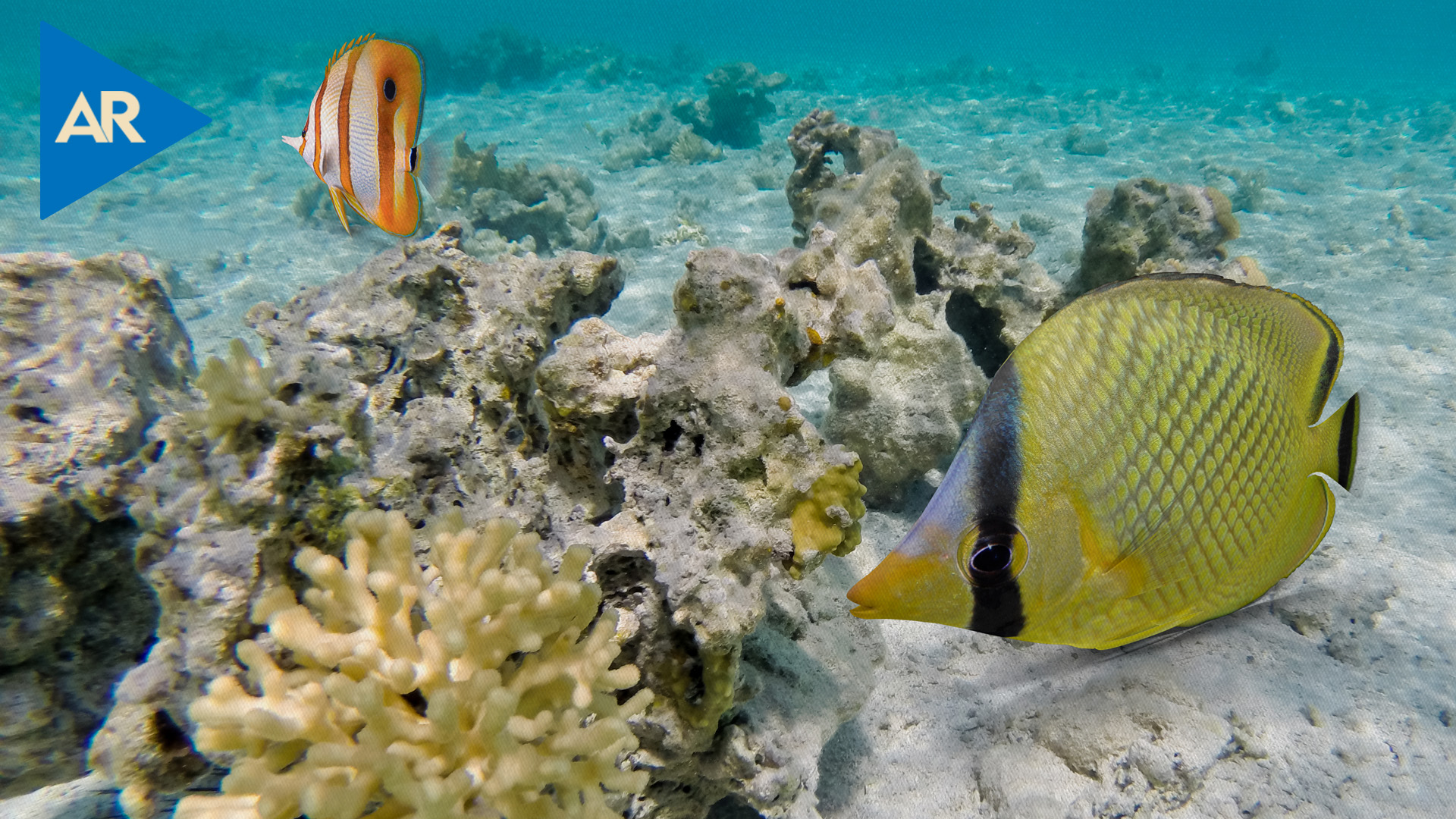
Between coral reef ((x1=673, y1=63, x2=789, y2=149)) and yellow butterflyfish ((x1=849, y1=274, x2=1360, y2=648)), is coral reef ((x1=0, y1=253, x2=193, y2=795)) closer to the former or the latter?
yellow butterflyfish ((x1=849, y1=274, x2=1360, y2=648))

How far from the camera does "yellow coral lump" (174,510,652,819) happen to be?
4.05 feet

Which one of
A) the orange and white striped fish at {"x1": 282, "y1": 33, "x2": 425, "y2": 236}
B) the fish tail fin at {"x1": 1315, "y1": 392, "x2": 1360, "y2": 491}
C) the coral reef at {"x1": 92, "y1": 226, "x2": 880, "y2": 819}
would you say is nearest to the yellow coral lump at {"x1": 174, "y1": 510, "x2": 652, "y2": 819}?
the coral reef at {"x1": 92, "y1": 226, "x2": 880, "y2": 819}

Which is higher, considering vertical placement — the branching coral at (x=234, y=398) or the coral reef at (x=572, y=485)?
the branching coral at (x=234, y=398)

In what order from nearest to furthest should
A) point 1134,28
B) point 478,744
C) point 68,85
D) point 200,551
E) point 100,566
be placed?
point 478,744
point 200,551
point 100,566
point 68,85
point 1134,28

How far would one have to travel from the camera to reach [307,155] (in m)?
2.37

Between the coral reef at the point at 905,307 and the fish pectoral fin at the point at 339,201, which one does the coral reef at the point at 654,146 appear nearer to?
the coral reef at the point at 905,307

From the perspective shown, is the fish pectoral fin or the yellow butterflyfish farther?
the fish pectoral fin

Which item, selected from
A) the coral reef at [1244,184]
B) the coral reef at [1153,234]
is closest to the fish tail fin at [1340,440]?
the coral reef at [1153,234]

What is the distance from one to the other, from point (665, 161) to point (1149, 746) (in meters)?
12.8

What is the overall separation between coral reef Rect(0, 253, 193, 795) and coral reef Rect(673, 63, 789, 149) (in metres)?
13.8

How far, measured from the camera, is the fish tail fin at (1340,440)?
3.97 feet

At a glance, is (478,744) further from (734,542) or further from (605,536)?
(734,542)

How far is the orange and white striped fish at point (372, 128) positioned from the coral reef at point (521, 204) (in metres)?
6.20

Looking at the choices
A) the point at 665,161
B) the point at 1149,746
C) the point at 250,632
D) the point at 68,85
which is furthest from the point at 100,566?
the point at 665,161
